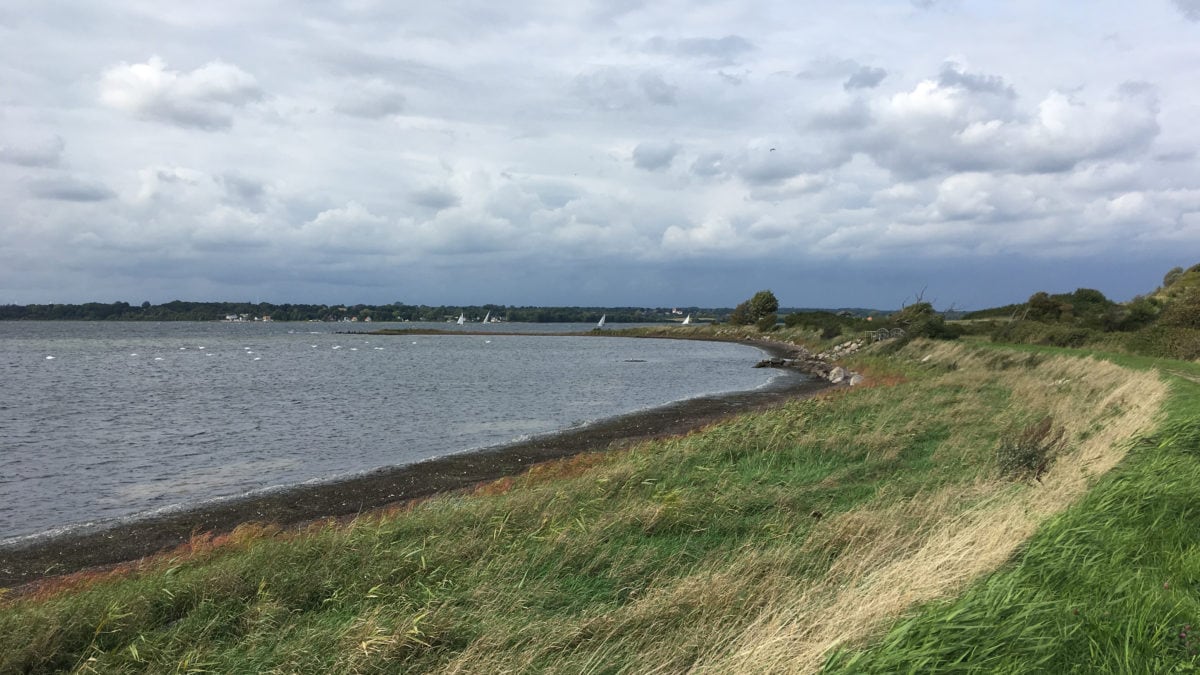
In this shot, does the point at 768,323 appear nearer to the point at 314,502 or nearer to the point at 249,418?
the point at 249,418

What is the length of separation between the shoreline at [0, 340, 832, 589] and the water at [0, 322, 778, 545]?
1.20m

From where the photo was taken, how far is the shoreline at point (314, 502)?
14.4m

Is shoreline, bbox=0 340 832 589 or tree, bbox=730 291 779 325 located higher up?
tree, bbox=730 291 779 325

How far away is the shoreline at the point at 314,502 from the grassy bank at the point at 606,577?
2.99 m

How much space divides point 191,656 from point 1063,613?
7.34m

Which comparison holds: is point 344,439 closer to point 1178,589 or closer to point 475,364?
point 1178,589

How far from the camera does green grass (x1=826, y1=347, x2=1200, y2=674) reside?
5.05 m

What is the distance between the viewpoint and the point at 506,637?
686 cm

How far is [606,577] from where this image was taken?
29.0 ft

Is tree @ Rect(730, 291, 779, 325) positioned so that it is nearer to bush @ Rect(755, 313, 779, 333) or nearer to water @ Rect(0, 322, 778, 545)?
bush @ Rect(755, 313, 779, 333)

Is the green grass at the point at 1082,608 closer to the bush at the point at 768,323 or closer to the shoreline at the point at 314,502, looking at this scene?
the shoreline at the point at 314,502

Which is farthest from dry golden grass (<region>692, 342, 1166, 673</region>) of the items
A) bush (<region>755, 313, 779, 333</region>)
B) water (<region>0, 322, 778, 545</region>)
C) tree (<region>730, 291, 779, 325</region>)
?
tree (<region>730, 291, 779, 325</region>)

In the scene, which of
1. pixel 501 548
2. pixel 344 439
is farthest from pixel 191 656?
pixel 344 439

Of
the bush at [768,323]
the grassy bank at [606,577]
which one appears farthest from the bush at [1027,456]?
the bush at [768,323]
